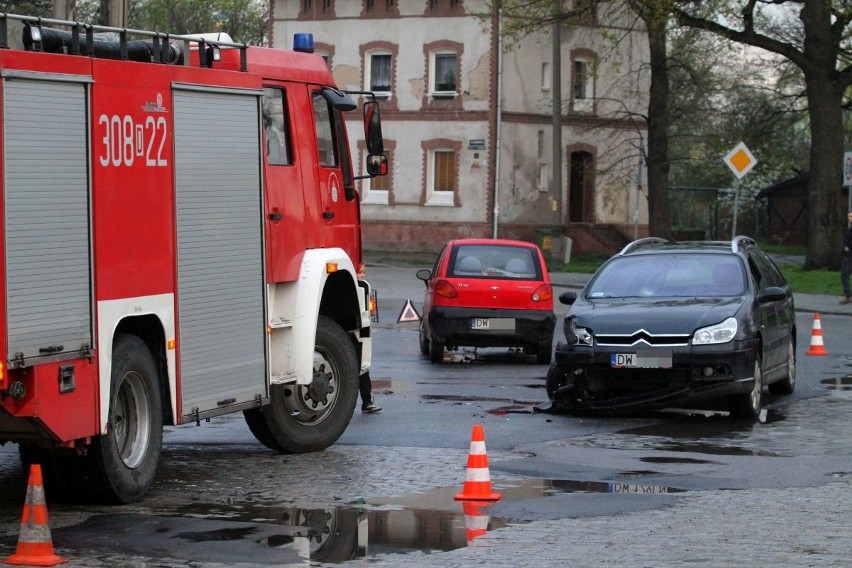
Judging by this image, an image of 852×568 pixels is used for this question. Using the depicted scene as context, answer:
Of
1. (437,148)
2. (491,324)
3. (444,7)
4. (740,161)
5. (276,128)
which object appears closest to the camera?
(276,128)

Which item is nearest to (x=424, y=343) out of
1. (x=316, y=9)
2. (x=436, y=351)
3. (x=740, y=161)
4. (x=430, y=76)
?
(x=436, y=351)

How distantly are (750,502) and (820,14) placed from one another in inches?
1334

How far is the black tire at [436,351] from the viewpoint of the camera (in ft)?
66.7

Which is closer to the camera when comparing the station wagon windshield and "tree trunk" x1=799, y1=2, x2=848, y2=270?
the station wagon windshield

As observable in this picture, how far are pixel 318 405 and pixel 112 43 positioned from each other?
11.9 feet

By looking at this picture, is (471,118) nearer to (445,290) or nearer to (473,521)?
(445,290)

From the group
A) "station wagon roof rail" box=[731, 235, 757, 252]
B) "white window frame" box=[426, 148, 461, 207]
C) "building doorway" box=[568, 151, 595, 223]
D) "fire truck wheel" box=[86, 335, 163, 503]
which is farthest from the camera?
"building doorway" box=[568, 151, 595, 223]

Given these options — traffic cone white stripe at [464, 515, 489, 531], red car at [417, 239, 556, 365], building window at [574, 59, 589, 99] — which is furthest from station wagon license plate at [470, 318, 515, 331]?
building window at [574, 59, 589, 99]

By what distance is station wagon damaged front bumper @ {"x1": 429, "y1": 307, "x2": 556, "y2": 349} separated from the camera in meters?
20.1

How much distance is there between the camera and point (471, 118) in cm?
5669

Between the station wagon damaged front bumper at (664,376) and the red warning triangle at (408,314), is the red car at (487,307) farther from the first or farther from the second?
the red warning triangle at (408,314)

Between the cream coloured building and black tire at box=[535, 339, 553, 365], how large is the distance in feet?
114

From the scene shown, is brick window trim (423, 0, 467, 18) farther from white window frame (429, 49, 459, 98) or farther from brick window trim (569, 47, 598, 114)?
brick window trim (569, 47, 598, 114)

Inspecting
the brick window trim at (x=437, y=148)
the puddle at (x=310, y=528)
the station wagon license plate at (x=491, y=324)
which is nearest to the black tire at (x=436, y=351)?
the station wagon license plate at (x=491, y=324)
